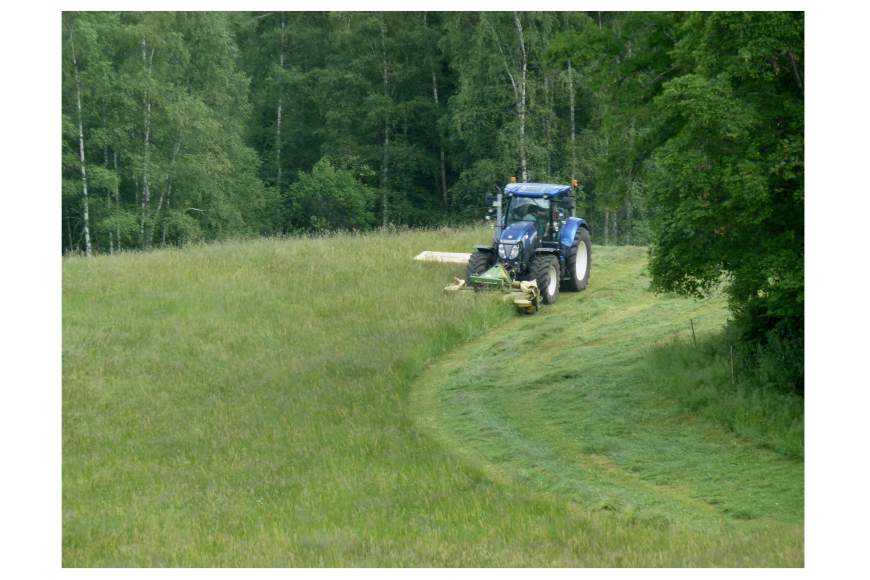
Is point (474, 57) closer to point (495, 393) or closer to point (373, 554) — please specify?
point (495, 393)

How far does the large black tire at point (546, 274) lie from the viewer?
2345 cm

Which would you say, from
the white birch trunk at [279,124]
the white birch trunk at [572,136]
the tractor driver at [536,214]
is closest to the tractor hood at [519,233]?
the tractor driver at [536,214]

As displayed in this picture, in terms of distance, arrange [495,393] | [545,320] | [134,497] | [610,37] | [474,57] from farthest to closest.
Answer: [474,57]
[545,320]
[495,393]
[610,37]
[134,497]

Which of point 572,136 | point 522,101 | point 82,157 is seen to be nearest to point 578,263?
point 522,101

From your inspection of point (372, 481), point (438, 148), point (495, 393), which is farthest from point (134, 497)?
point (438, 148)

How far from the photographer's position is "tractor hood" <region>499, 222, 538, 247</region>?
23531 millimetres

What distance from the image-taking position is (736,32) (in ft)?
43.2

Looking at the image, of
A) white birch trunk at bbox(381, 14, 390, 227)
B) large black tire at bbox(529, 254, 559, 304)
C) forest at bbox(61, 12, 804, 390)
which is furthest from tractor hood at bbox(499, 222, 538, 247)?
white birch trunk at bbox(381, 14, 390, 227)

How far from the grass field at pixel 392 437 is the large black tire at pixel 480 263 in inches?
35.8

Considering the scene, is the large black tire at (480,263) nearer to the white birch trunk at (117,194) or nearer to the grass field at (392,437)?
the grass field at (392,437)

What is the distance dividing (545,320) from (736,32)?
32.3 feet

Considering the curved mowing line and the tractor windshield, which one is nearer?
the curved mowing line

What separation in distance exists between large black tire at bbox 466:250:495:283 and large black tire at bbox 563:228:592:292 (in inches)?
68.6

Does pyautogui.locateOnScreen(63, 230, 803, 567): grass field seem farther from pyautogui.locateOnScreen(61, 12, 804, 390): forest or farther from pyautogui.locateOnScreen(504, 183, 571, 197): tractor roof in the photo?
pyautogui.locateOnScreen(61, 12, 804, 390): forest
